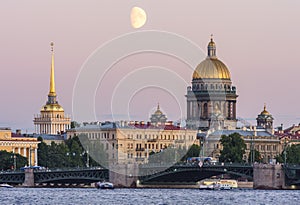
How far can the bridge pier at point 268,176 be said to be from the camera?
475ft

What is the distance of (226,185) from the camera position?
504ft

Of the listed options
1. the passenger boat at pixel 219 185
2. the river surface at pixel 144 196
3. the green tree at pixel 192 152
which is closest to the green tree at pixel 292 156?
the green tree at pixel 192 152

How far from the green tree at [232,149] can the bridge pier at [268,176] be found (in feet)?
110

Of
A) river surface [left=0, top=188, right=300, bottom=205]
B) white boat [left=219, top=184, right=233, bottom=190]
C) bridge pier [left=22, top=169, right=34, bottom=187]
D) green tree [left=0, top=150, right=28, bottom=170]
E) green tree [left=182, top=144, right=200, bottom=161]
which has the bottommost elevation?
river surface [left=0, top=188, right=300, bottom=205]

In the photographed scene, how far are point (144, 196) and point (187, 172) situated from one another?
1712 cm

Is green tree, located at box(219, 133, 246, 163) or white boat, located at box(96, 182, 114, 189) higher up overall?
green tree, located at box(219, 133, 246, 163)

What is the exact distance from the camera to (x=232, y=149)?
184 m

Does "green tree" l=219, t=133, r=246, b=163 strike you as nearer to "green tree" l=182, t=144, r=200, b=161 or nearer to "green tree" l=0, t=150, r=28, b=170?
"green tree" l=182, t=144, r=200, b=161

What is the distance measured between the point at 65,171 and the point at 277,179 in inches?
694

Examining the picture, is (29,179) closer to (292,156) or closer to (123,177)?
(123,177)

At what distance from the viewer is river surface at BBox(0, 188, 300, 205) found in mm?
123375

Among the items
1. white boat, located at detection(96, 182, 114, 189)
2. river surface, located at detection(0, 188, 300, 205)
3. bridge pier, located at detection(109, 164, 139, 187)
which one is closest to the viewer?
river surface, located at detection(0, 188, 300, 205)

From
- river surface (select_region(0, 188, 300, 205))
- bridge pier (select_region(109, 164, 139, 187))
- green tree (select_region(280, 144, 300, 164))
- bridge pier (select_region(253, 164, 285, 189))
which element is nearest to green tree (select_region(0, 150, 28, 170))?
green tree (select_region(280, 144, 300, 164))

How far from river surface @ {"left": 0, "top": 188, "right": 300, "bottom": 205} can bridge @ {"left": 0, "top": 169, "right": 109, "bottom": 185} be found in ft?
6.26
